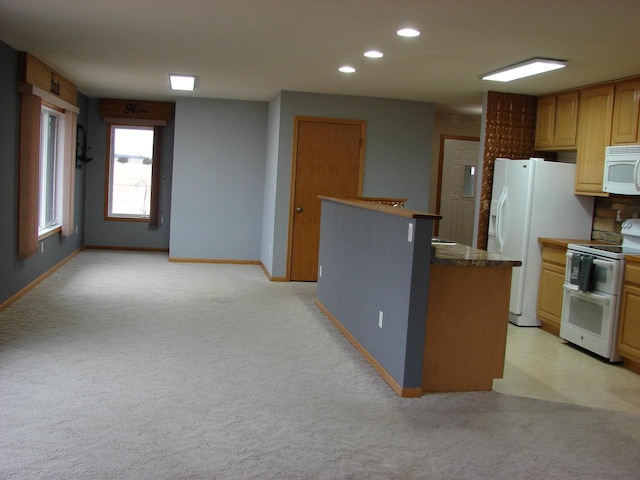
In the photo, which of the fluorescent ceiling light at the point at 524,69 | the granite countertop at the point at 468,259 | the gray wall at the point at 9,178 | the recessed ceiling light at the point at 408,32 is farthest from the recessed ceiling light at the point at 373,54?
the gray wall at the point at 9,178

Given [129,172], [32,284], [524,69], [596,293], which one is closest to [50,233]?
[32,284]

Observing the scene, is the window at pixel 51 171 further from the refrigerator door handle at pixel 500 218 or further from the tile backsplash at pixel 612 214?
the tile backsplash at pixel 612 214

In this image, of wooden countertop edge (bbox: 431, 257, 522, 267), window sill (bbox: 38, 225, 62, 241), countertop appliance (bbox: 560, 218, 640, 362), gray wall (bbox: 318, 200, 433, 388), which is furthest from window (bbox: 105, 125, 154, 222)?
wooden countertop edge (bbox: 431, 257, 522, 267)

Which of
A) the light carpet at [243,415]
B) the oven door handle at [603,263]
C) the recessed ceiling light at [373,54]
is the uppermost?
the recessed ceiling light at [373,54]

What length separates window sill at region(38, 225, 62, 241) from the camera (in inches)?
270

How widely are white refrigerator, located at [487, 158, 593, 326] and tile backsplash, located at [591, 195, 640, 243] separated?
6cm

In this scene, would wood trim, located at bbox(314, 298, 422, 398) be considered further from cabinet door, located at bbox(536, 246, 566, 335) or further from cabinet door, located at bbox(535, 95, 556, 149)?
cabinet door, located at bbox(535, 95, 556, 149)

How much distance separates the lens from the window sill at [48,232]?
6.87 metres

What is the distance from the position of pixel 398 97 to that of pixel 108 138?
4351 millimetres

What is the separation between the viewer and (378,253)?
14.5ft

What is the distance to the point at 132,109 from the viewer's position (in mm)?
9172

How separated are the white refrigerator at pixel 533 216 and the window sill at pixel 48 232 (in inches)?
186

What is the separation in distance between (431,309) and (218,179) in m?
5.34

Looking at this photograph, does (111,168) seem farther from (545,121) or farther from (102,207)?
(545,121)
